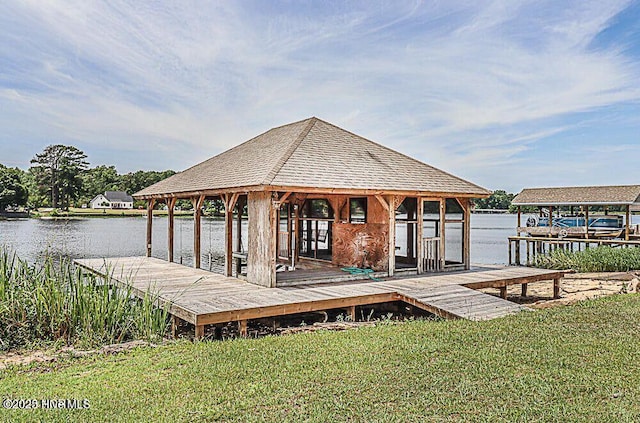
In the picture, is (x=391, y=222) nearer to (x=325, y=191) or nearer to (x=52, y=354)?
(x=325, y=191)

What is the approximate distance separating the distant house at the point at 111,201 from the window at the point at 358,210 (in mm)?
70632

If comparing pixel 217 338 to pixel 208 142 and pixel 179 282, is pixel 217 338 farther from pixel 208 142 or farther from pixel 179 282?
pixel 208 142

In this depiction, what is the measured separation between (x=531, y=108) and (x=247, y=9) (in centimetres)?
1444

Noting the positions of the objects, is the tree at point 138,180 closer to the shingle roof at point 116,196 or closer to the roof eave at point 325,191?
the shingle roof at point 116,196

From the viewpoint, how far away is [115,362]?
600 centimetres

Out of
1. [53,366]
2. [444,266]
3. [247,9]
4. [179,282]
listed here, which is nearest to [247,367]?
[53,366]

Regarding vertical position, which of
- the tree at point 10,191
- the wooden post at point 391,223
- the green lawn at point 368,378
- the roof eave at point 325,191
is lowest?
the green lawn at point 368,378

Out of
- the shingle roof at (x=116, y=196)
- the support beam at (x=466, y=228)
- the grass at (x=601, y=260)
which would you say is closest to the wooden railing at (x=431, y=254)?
the support beam at (x=466, y=228)

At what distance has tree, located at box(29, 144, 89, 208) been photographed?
7006cm

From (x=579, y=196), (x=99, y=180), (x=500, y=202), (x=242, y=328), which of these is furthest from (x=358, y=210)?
(x=99, y=180)

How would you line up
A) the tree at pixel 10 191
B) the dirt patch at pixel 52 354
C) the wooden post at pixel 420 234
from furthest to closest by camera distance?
Answer: the tree at pixel 10 191
the wooden post at pixel 420 234
the dirt patch at pixel 52 354

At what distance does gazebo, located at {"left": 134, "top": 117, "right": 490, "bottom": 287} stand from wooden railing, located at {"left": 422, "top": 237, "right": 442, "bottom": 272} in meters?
0.03

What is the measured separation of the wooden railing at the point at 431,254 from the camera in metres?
12.7

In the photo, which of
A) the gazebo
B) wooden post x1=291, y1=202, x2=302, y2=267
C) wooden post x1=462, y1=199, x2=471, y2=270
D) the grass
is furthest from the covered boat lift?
wooden post x1=291, y1=202, x2=302, y2=267
